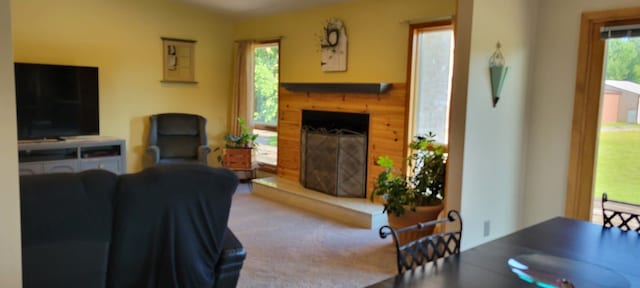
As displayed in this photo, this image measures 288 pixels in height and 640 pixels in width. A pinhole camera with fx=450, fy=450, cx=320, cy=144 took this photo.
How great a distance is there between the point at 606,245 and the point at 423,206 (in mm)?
1727

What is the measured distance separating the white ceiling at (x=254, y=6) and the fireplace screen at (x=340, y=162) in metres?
1.58

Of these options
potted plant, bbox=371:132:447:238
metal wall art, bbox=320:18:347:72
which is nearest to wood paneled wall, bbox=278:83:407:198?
metal wall art, bbox=320:18:347:72

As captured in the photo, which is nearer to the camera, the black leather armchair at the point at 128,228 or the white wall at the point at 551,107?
the black leather armchair at the point at 128,228

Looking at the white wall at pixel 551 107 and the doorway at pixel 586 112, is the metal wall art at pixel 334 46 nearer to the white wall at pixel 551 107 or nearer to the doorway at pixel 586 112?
the white wall at pixel 551 107

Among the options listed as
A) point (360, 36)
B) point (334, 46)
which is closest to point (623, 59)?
point (360, 36)

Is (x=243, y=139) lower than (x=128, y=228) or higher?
higher

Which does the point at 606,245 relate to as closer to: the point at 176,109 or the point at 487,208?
the point at 487,208

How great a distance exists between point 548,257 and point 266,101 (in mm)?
5267

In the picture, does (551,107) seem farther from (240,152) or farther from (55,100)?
(55,100)

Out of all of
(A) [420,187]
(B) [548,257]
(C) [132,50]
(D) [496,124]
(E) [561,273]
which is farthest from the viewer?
(C) [132,50]

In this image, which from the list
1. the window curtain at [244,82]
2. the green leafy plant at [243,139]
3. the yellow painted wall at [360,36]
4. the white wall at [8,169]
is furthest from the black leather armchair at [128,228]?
the window curtain at [244,82]

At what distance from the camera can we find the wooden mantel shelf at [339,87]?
4.63 metres

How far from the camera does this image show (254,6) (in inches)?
236

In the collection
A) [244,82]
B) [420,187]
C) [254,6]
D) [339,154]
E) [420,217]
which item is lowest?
[420,217]
